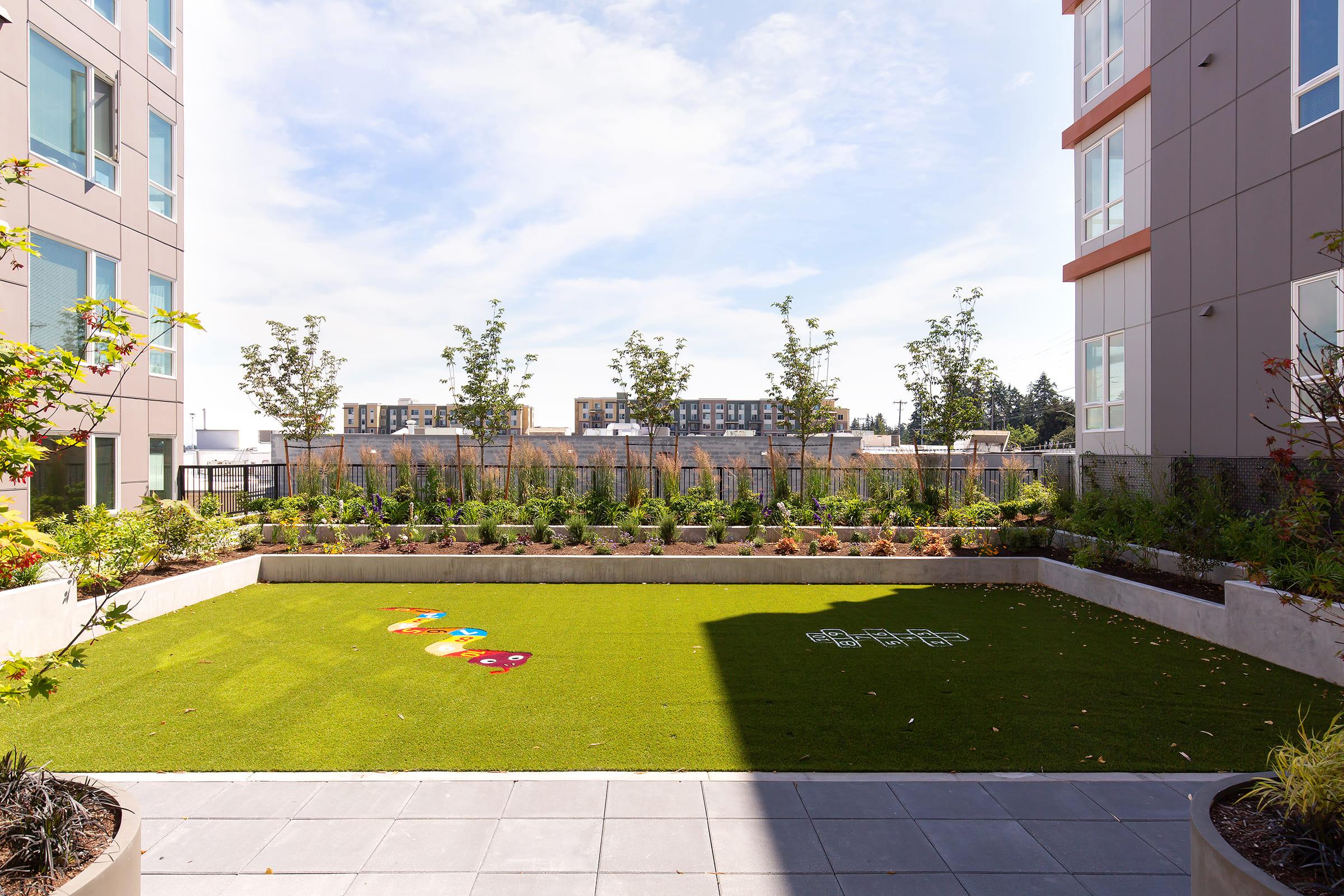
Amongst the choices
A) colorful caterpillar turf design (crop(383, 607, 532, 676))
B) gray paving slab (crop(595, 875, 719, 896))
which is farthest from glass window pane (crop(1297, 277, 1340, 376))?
colorful caterpillar turf design (crop(383, 607, 532, 676))

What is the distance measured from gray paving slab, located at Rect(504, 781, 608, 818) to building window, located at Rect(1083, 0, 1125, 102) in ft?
51.1

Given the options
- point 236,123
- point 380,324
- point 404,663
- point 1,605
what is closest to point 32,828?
point 404,663

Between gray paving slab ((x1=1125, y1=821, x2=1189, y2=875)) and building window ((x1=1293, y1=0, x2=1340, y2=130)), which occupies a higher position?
building window ((x1=1293, y1=0, x2=1340, y2=130))

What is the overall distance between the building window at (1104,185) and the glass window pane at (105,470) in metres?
18.3

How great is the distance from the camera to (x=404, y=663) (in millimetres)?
6500

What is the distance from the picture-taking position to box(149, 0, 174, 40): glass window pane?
39.2ft

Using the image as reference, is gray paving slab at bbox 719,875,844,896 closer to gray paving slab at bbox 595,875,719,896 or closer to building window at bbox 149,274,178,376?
gray paving slab at bbox 595,875,719,896

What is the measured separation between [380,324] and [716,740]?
54.8ft

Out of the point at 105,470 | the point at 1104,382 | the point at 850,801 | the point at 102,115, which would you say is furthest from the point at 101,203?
the point at 1104,382

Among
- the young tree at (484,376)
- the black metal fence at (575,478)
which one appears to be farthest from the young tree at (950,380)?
the young tree at (484,376)

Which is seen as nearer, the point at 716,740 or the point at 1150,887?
the point at 1150,887

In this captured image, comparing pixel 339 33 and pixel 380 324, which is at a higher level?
pixel 339 33

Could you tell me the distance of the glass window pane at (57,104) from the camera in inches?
372

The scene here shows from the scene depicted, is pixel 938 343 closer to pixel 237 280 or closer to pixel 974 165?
pixel 974 165
